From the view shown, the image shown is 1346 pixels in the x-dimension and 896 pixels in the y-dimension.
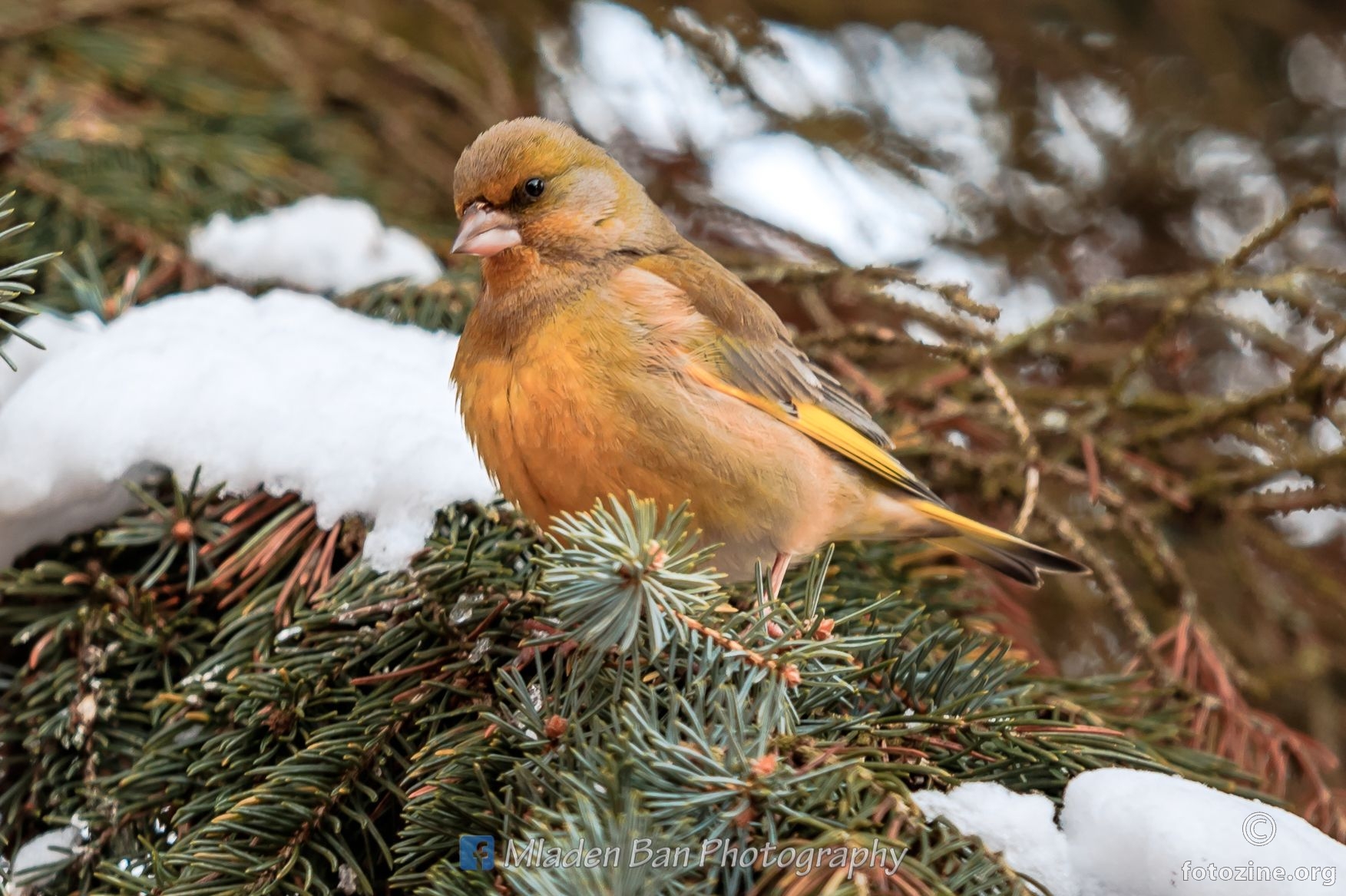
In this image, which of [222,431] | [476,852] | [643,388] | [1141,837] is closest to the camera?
[1141,837]

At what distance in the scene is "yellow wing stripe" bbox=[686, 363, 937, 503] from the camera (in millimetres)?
2541

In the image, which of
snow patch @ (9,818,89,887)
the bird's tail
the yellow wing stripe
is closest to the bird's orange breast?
the yellow wing stripe

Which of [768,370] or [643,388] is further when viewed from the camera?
[768,370]

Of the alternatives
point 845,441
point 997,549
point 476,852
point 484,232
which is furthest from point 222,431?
point 997,549

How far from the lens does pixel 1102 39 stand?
4551 mm

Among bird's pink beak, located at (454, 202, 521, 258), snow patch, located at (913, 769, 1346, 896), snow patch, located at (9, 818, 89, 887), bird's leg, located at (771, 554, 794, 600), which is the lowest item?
snow patch, located at (9, 818, 89, 887)

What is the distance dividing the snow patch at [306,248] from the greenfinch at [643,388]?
2.21 feet

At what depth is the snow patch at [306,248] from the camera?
3072 millimetres

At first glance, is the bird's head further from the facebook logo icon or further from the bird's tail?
the facebook logo icon

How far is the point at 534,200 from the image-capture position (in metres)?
2.57

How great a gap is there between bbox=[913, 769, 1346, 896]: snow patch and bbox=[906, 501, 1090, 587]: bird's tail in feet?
3.43

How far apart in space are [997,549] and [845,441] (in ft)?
1.58

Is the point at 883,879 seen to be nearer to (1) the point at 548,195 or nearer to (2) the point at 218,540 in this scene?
(2) the point at 218,540

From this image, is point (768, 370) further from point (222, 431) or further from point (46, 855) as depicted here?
point (46, 855)
